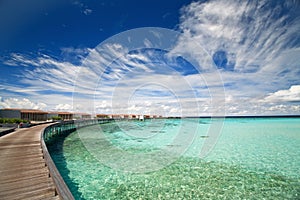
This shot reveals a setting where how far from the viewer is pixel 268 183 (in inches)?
236

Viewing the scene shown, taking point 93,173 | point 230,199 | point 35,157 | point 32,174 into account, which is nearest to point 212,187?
point 230,199

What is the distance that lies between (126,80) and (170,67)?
4544 millimetres

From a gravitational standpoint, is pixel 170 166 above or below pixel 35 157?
below

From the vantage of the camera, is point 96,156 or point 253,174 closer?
point 253,174

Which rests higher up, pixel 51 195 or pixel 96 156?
pixel 51 195

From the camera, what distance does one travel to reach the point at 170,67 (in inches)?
634

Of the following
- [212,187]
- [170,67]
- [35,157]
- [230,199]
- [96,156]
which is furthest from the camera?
[170,67]

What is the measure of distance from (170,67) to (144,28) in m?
4.91

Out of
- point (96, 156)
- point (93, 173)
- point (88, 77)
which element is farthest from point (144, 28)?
point (93, 173)

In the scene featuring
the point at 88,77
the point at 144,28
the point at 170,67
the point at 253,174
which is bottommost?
the point at 253,174

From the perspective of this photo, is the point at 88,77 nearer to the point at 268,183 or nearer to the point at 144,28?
the point at 144,28

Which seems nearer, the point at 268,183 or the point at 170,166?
the point at 268,183

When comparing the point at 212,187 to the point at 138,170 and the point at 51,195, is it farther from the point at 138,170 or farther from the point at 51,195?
the point at 51,195

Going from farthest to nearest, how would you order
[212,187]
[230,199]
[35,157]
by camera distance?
[35,157] < [212,187] < [230,199]
